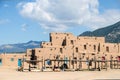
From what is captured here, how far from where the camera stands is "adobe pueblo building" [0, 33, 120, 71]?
7388 cm

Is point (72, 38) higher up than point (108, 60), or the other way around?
point (72, 38)

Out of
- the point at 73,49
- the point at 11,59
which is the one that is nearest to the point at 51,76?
the point at 11,59

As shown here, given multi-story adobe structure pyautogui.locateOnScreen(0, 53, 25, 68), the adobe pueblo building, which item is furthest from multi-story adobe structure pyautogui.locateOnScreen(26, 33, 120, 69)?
multi-story adobe structure pyautogui.locateOnScreen(0, 53, 25, 68)

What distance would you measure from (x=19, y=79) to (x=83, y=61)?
28.4m

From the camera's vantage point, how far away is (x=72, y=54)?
76.5m

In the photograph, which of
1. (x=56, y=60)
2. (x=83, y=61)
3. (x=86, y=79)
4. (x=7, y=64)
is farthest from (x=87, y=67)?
(x=86, y=79)

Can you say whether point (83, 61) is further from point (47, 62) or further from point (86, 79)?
point (86, 79)

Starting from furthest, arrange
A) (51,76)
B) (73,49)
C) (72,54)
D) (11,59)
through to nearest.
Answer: (73,49) < (72,54) < (11,59) < (51,76)

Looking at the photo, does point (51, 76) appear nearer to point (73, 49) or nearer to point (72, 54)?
point (72, 54)

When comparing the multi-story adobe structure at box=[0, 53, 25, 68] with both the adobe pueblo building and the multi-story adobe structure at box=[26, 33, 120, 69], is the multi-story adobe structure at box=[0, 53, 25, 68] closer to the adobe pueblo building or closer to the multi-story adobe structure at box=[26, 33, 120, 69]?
the adobe pueblo building

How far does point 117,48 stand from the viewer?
8169 centimetres

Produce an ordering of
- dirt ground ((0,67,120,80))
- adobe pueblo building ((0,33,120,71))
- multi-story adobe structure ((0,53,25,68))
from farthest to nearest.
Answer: multi-story adobe structure ((0,53,25,68)) → adobe pueblo building ((0,33,120,71)) → dirt ground ((0,67,120,80))

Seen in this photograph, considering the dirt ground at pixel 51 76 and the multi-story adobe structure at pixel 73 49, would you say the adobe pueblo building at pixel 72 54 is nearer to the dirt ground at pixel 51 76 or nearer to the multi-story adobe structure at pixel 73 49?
the multi-story adobe structure at pixel 73 49

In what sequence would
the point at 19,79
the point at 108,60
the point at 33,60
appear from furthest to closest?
the point at 108,60 → the point at 33,60 → the point at 19,79
